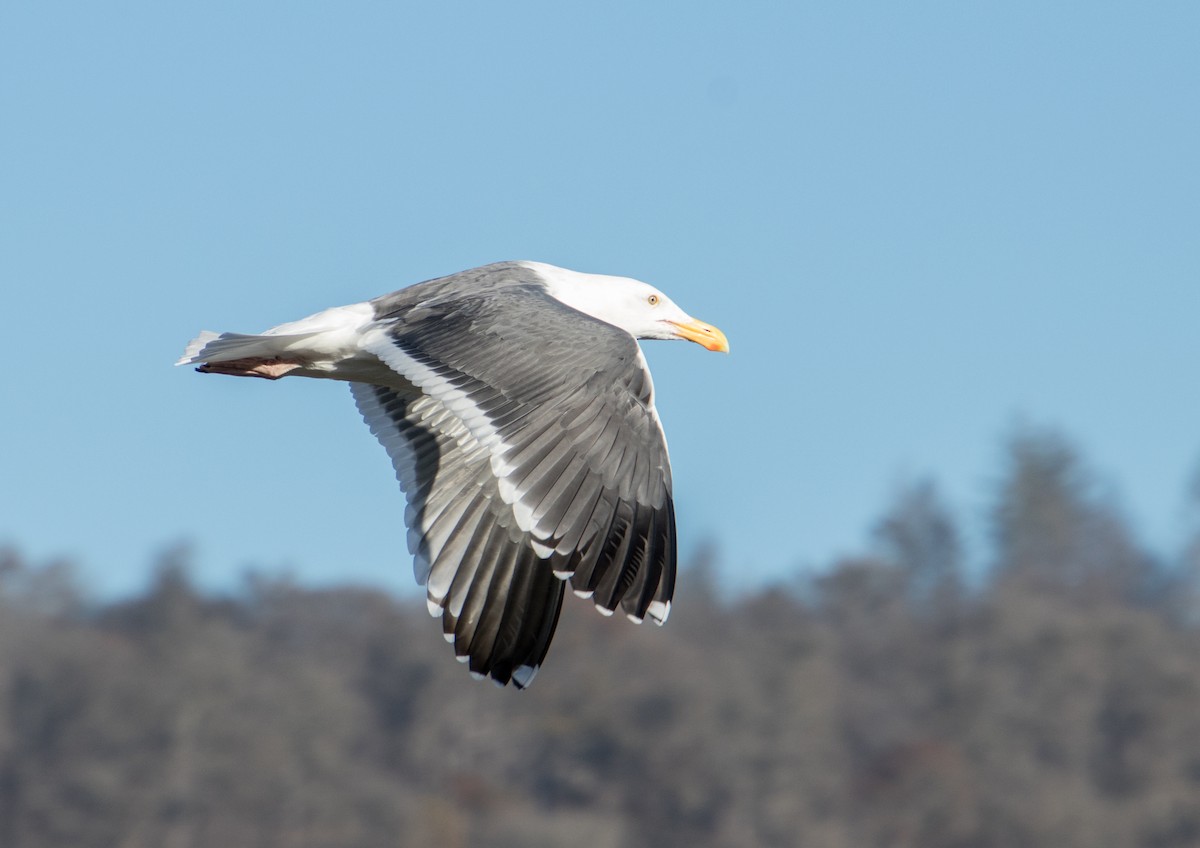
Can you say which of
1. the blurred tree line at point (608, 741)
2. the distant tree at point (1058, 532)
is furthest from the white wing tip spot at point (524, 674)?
the distant tree at point (1058, 532)

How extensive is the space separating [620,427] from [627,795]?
39.1m

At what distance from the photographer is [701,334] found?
33.8ft

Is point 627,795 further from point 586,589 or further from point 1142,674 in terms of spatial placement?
point 586,589

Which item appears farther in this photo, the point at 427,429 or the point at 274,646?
the point at 274,646

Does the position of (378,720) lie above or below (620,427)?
above

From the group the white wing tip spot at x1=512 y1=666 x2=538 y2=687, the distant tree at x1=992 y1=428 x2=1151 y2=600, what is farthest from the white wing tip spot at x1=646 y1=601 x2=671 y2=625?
the distant tree at x1=992 y1=428 x2=1151 y2=600

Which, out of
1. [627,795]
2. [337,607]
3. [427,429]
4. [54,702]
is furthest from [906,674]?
[427,429]

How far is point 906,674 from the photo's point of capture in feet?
184

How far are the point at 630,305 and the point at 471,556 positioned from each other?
5.67ft

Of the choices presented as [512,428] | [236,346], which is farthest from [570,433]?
[236,346]

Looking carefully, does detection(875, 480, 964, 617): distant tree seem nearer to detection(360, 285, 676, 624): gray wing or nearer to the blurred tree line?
the blurred tree line

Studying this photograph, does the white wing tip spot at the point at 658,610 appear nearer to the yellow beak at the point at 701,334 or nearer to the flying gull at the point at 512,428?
the flying gull at the point at 512,428

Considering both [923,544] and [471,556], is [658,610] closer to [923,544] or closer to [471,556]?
[471,556]

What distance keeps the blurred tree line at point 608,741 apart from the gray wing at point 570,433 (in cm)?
3436
